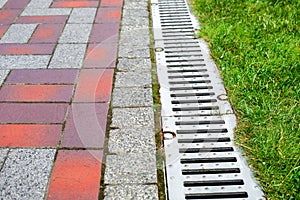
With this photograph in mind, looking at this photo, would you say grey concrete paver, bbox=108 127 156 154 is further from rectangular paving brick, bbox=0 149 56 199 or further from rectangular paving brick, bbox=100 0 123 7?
rectangular paving brick, bbox=100 0 123 7

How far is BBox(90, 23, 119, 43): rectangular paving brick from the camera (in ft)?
12.2

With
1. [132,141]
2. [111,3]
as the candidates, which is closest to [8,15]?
[111,3]

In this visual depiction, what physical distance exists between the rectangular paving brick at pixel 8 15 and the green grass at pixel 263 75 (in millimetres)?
1696

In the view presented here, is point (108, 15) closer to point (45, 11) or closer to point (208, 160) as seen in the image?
point (45, 11)

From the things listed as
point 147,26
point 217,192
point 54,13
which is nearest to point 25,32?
point 54,13

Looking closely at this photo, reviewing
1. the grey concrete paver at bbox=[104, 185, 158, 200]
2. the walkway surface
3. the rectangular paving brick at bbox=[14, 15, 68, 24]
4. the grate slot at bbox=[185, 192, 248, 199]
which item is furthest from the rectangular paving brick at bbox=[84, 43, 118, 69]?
the grate slot at bbox=[185, 192, 248, 199]

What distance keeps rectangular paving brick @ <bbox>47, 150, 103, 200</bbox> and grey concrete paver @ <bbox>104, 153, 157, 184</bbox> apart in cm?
6

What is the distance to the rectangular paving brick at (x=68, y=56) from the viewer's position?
10.8 feet

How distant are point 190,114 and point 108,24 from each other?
5.37 feet

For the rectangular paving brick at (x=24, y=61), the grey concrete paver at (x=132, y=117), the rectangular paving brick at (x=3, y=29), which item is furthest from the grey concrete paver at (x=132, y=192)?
the rectangular paving brick at (x=3, y=29)

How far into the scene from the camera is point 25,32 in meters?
3.88

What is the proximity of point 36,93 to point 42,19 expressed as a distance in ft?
4.70

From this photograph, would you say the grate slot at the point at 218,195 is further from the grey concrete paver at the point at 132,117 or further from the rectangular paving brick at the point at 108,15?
the rectangular paving brick at the point at 108,15

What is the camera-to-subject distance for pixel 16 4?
15.1 feet
